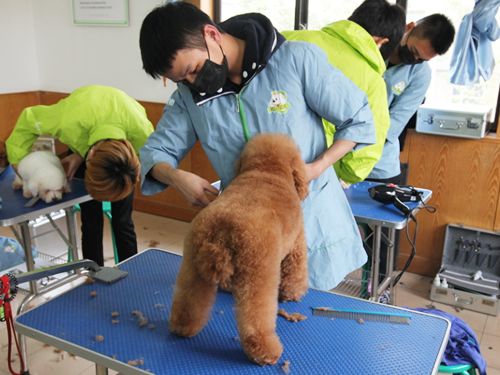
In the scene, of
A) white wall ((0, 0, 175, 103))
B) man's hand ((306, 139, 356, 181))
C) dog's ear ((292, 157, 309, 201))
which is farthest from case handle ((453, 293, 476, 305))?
white wall ((0, 0, 175, 103))

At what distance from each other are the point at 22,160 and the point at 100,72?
6.75ft

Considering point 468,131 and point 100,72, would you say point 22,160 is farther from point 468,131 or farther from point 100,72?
point 468,131

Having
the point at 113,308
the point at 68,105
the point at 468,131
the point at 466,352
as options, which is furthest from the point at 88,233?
the point at 468,131

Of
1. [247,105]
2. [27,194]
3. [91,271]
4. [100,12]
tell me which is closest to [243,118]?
[247,105]

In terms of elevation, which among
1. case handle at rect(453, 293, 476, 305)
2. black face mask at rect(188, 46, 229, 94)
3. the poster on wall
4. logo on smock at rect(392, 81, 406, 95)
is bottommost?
case handle at rect(453, 293, 476, 305)

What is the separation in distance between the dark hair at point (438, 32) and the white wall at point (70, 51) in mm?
2117

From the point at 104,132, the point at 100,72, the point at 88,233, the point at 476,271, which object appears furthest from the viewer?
the point at 100,72

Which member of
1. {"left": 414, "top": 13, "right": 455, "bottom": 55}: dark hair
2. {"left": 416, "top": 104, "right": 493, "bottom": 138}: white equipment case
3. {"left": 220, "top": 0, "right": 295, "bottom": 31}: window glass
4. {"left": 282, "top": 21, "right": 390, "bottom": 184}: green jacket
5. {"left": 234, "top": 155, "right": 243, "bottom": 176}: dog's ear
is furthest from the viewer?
{"left": 220, "top": 0, "right": 295, "bottom": 31}: window glass

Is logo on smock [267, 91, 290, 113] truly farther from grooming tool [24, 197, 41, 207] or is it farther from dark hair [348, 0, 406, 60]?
grooming tool [24, 197, 41, 207]

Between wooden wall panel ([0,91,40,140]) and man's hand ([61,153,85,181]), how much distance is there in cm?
219

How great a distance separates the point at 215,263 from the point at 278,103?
1.56 feet

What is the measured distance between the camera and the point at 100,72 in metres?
4.12

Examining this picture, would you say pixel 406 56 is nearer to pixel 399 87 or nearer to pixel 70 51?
pixel 399 87

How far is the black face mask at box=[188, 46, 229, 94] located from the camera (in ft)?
3.53
